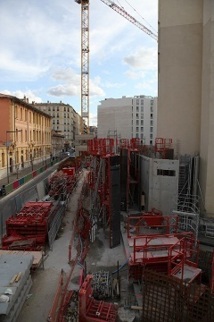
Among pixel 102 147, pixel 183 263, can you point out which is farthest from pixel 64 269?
pixel 102 147

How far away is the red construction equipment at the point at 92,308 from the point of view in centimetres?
775

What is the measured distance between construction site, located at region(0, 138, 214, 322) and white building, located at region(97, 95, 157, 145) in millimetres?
56703

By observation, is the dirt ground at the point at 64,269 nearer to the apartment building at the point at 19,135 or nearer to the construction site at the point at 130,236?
the construction site at the point at 130,236

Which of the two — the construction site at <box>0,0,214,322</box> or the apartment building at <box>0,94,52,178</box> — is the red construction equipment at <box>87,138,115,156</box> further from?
the apartment building at <box>0,94,52,178</box>

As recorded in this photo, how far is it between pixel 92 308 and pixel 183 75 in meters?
16.2

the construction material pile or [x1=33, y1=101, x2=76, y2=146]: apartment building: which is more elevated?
[x1=33, y1=101, x2=76, y2=146]: apartment building

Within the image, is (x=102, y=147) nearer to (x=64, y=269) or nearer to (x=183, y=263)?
(x=64, y=269)

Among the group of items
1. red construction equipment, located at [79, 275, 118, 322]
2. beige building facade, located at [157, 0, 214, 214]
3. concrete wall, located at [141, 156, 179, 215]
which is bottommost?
red construction equipment, located at [79, 275, 118, 322]

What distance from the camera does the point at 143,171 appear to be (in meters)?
18.7

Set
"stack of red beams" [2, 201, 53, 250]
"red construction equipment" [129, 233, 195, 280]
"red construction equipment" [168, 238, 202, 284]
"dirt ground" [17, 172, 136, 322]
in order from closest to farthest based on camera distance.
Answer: "dirt ground" [17, 172, 136, 322] < "red construction equipment" [168, 238, 202, 284] < "red construction equipment" [129, 233, 195, 280] < "stack of red beams" [2, 201, 53, 250]

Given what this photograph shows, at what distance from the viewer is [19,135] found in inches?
1506

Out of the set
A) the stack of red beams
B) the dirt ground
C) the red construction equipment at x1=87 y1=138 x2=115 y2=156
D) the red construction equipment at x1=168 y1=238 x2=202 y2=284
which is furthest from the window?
the stack of red beams

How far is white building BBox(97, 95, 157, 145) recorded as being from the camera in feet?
248

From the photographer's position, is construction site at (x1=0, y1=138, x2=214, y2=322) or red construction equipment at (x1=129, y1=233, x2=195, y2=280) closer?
construction site at (x1=0, y1=138, x2=214, y2=322)
